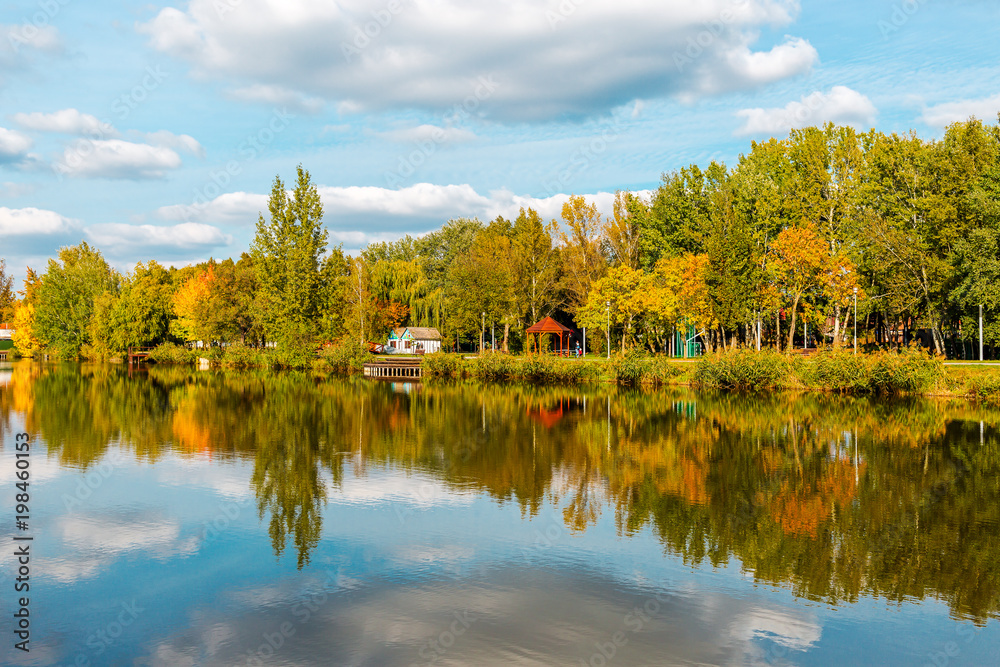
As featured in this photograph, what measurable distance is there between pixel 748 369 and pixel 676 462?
86.0 feet

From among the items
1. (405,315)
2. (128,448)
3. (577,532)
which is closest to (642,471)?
(577,532)

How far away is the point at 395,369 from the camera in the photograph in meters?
63.4

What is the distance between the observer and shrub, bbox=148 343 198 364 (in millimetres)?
83588

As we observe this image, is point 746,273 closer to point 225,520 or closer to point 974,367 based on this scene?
point 974,367

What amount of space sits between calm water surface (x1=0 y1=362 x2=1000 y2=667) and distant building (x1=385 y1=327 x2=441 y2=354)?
53900 millimetres

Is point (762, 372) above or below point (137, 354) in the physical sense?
below

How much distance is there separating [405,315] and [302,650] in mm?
77609

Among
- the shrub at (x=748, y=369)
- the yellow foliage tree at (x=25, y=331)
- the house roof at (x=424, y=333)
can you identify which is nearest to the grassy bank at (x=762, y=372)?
the shrub at (x=748, y=369)

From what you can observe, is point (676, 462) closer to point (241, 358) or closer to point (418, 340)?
point (418, 340)

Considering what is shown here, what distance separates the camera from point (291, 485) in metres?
19.7

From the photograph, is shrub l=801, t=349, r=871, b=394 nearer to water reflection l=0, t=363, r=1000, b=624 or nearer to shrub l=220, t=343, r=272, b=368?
water reflection l=0, t=363, r=1000, b=624

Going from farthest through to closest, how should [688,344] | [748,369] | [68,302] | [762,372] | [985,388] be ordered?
[68,302]
[688,344]
[748,369]
[762,372]
[985,388]

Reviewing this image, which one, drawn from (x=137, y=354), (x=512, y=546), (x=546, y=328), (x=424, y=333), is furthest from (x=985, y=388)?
(x=137, y=354)

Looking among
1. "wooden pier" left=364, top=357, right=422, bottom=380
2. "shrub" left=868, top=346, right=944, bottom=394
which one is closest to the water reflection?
"shrub" left=868, top=346, right=944, bottom=394
